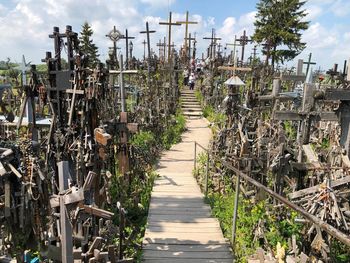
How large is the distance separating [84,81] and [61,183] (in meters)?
2.98

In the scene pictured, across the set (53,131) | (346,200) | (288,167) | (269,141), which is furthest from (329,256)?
(53,131)

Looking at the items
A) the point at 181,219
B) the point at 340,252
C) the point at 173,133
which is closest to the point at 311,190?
the point at 340,252

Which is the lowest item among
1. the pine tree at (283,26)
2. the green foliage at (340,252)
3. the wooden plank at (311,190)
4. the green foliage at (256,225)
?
the green foliage at (340,252)

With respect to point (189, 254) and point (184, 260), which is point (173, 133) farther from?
point (184, 260)

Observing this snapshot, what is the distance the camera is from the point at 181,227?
5.71 meters

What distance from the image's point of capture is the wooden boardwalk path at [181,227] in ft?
15.8

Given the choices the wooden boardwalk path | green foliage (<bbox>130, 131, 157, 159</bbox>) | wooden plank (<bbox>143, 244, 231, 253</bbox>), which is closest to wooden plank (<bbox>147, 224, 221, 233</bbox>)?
the wooden boardwalk path

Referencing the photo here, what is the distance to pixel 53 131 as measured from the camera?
5883 mm

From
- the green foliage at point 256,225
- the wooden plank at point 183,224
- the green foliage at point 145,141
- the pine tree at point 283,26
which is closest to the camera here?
the green foliage at point 256,225

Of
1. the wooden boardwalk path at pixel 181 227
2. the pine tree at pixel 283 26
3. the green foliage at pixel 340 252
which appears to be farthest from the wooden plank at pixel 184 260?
the pine tree at pixel 283 26

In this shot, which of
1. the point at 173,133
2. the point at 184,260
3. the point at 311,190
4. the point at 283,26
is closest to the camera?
the point at 311,190

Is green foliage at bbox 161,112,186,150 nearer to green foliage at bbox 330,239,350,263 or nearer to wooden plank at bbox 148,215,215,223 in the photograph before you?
wooden plank at bbox 148,215,215,223

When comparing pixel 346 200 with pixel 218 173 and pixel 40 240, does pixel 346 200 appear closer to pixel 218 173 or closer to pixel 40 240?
pixel 40 240

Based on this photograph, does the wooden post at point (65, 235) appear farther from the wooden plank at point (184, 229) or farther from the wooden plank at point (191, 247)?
the wooden plank at point (184, 229)
